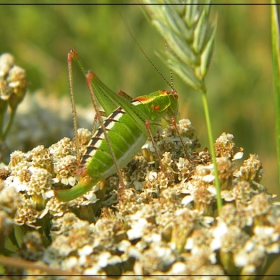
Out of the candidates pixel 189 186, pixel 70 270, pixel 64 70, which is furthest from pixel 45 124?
pixel 70 270

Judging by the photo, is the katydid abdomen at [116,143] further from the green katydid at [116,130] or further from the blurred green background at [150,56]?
the blurred green background at [150,56]

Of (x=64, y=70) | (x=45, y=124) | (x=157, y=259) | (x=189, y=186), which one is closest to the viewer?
(x=157, y=259)

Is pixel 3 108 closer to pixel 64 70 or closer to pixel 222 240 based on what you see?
pixel 64 70

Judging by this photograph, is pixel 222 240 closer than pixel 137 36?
Yes

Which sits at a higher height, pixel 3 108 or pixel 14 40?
pixel 14 40

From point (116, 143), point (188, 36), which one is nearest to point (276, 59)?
point (188, 36)

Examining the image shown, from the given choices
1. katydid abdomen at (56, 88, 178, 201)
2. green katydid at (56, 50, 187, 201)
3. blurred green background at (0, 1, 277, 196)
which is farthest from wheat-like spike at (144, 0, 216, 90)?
blurred green background at (0, 1, 277, 196)

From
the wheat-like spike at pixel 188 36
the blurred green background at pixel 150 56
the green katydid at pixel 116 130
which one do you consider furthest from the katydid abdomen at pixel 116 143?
the blurred green background at pixel 150 56

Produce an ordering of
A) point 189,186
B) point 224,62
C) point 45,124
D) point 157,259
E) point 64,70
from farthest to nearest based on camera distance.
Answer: point 64,70 → point 224,62 → point 45,124 → point 189,186 → point 157,259
